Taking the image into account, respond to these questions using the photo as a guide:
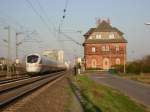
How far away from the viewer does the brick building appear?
108 m

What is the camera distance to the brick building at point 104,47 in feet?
355

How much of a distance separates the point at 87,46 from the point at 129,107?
301 ft

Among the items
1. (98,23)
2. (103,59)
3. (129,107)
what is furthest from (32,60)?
(98,23)

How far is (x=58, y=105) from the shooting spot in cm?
1827

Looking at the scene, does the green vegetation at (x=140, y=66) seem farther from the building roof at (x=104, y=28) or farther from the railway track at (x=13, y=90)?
the building roof at (x=104, y=28)

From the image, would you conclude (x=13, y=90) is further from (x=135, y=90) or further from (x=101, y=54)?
(x=101, y=54)

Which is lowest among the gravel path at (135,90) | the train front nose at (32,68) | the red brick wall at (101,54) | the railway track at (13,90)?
the gravel path at (135,90)

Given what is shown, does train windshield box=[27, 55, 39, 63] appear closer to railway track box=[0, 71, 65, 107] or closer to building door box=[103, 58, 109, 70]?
railway track box=[0, 71, 65, 107]

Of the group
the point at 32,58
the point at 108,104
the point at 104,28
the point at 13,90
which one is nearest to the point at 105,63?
the point at 104,28

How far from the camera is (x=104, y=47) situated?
111 metres

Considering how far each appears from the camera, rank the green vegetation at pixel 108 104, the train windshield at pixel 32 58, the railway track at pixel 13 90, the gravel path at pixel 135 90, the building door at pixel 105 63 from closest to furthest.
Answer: the green vegetation at pixel 108 104
the railway track at pixel 13 90
the gravel path at pixel 135 90
the train windshield at pixel 32 58
the building door at pixel 105 63

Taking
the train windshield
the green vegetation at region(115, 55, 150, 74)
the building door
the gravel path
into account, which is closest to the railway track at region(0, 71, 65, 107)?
the gravel path

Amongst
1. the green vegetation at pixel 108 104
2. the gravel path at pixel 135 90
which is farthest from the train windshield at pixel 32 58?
the green vegetation at pixel 108 104

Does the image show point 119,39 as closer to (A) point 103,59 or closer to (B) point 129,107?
(A) point 103,59
